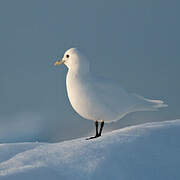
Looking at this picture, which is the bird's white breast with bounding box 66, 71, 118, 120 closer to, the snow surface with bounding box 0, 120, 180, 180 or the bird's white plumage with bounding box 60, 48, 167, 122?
the bird's white plumage with bounding box 60, 48, 167, 122

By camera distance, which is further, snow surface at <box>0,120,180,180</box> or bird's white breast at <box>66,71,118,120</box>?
bird's white breast at <box>66,71,118,120</box>

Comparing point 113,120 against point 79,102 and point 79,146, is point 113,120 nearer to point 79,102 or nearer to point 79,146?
point 79,102

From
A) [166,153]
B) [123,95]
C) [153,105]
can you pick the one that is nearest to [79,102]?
[123,95]

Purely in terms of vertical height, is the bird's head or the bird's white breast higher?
the bird's head

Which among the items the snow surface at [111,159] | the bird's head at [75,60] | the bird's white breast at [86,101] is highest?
the bird's head at [75,60]

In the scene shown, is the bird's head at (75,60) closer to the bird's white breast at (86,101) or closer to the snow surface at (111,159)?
the bird's white breast at (86,101)

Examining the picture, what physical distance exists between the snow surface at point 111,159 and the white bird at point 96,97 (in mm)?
589

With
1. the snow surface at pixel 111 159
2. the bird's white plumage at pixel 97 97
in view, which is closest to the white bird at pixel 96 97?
the bird's white plumage at pixel 97 97

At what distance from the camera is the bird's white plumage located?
7.19 meters

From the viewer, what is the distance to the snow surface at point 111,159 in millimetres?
5555

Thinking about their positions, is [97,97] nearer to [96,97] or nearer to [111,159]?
[96,97]

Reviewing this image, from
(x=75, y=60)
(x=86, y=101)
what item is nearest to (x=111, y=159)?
(x=86, y=101)

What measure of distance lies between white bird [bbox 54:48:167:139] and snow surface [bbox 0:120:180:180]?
1.93ft

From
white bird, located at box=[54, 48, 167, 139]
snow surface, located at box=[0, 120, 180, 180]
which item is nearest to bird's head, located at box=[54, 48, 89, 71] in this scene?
white bird, located at box=[54, 48, 167, 139]
